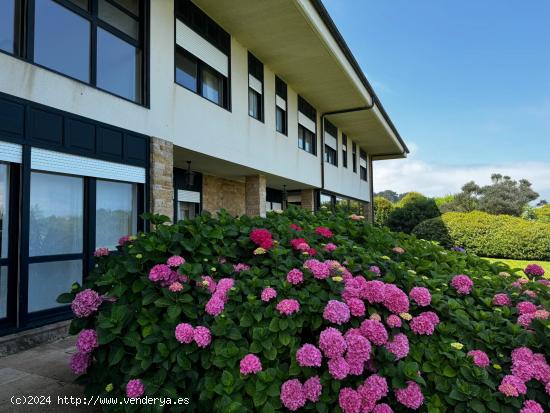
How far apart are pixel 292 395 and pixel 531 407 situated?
1033 millimetres

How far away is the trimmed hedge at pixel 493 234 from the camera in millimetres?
14859

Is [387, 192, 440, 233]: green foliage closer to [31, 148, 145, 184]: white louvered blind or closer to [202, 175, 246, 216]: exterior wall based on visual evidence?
[202, 175, 246, 216]: exterior wall

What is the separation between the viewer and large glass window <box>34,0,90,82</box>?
13.9 ft

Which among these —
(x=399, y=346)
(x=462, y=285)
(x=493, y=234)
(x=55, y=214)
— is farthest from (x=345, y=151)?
(x=399, y=346)

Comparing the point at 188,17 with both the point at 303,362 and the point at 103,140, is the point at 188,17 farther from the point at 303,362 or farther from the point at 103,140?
the point at 303,362

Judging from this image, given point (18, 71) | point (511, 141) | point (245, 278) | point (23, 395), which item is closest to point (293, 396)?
point (245, 278)

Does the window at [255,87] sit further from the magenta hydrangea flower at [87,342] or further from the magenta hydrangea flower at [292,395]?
the magenta hydrangea flower at [292,395]

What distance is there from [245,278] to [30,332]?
315 centimetres

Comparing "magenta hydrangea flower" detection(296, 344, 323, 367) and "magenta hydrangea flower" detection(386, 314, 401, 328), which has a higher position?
"magenta hydrangea flower" detection(386, 314, 401, 328)

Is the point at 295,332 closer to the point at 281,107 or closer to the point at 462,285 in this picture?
the point at 462,285

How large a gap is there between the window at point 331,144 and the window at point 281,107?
11.8 ft

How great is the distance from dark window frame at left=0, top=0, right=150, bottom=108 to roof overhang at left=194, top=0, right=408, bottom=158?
1753 millimetres

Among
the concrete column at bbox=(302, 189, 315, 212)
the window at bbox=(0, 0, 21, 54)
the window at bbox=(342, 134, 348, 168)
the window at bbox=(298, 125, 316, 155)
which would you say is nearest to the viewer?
the window at bbox=(0, 0, 21, 54)

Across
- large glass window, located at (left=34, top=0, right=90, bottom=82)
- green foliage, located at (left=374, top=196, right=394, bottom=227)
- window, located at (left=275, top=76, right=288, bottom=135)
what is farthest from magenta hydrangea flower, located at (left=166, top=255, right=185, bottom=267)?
green foliage, located at (left=374, top=196, right=394, bottom=227)
